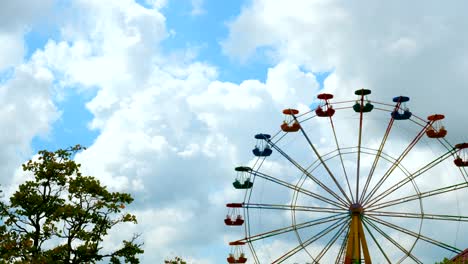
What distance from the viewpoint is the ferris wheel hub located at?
3616cm

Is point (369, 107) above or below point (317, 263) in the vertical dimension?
above

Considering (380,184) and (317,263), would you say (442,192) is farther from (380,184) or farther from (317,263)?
(317,263)

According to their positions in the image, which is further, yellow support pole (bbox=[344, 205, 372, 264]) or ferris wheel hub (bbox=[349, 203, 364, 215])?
ferris wheel hub (bbox=[349, 203, 364, 215])

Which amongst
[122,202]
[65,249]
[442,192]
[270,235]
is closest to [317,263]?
[270,235]

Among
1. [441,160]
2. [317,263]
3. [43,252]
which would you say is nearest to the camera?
[43,252]

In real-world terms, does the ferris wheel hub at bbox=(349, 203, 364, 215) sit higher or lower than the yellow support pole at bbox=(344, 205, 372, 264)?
higher

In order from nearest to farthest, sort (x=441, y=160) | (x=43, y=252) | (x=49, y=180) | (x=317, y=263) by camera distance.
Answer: (x=43, y=252)
(x=49, y=180)
(x=317, y=263)
(x=441, y=160)

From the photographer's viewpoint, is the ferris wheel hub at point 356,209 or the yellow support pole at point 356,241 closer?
the yellow support pole at point 356,241

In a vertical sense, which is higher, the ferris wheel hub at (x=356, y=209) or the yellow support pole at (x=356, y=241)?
the ferris wheel hub at (x=356, y=209)

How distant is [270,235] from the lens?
38.9 m

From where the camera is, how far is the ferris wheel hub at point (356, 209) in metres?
36.2

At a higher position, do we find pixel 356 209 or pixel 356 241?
pixel 356 209

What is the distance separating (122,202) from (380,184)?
1463 centimetres

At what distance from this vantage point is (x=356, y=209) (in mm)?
36156
